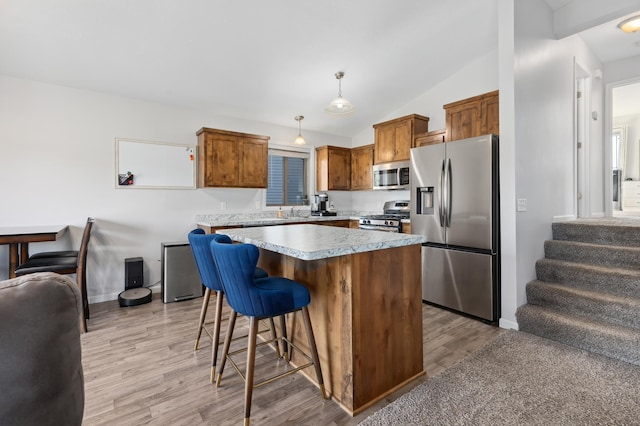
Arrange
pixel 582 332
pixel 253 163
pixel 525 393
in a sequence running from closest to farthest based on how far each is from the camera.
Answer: pixel 525 393
pixel 582 332
pixel 253 163

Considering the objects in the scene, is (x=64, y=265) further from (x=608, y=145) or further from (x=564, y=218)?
(x=608, y=145)

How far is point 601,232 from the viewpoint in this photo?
123 inches

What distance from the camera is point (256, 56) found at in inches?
140

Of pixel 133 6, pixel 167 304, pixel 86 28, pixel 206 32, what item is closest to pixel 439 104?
pixel 206 32

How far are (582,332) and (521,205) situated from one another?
117 centimetres

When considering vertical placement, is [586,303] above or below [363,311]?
below

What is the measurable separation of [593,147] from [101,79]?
653cm

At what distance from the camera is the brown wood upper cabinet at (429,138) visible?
14.4 ft

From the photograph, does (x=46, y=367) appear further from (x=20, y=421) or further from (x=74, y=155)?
(x=74, y=155)

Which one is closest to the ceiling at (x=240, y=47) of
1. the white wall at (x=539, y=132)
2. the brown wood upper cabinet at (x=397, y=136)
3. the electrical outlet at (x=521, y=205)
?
the brown wood upper cabinet at (x=397, y=136)

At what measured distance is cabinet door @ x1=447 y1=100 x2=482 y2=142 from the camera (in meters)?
3.85

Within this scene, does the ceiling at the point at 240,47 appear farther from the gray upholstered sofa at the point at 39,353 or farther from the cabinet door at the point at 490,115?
the gray upholstered sofa at the point at 39,353

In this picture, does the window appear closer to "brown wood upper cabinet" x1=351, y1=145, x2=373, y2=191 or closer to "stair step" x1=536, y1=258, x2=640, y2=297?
"brown wood upper cabinet" x1=351, y1=145, x2=373, y2=191

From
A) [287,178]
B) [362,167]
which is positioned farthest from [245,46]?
[362,167]
